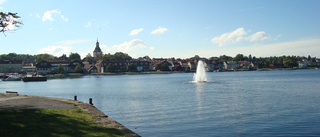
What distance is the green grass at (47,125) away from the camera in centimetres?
1545

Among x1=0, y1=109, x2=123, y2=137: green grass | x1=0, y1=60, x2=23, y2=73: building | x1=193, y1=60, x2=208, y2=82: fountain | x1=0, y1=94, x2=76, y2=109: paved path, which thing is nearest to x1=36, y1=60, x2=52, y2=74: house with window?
x1=0, y1=60, x2=23, y2=73: building

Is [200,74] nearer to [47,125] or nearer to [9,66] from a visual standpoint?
[47,125]

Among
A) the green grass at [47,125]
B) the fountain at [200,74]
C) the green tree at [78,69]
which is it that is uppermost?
the green tree at [78,69]

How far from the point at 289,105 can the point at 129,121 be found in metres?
17.4

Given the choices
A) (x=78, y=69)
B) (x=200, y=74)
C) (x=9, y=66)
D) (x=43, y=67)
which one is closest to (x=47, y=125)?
(x=200, y=74)

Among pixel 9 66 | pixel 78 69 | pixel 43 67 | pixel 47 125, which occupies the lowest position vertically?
pixel 47 125

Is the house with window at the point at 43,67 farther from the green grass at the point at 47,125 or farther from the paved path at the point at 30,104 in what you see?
the green grass at the point at 47,125

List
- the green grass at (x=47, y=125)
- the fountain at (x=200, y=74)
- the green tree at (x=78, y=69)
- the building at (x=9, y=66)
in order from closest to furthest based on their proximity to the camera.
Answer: the green grass at (x=47, y=125) < the fountain at (x=200, y=74) < the green tree at (x=78, y=69) < the building at (x=9, y=66)

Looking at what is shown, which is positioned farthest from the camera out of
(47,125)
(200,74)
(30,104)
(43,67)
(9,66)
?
(9,66)

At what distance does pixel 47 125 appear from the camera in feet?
56.1

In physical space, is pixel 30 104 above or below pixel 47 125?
above

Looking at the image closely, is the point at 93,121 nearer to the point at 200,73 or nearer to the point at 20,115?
the point at 20,115

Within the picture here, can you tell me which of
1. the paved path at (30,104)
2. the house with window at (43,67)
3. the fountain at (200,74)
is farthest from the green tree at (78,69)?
the paved path at (30,104)

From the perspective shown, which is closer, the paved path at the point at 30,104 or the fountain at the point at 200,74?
the paved path at the point at 30,104
